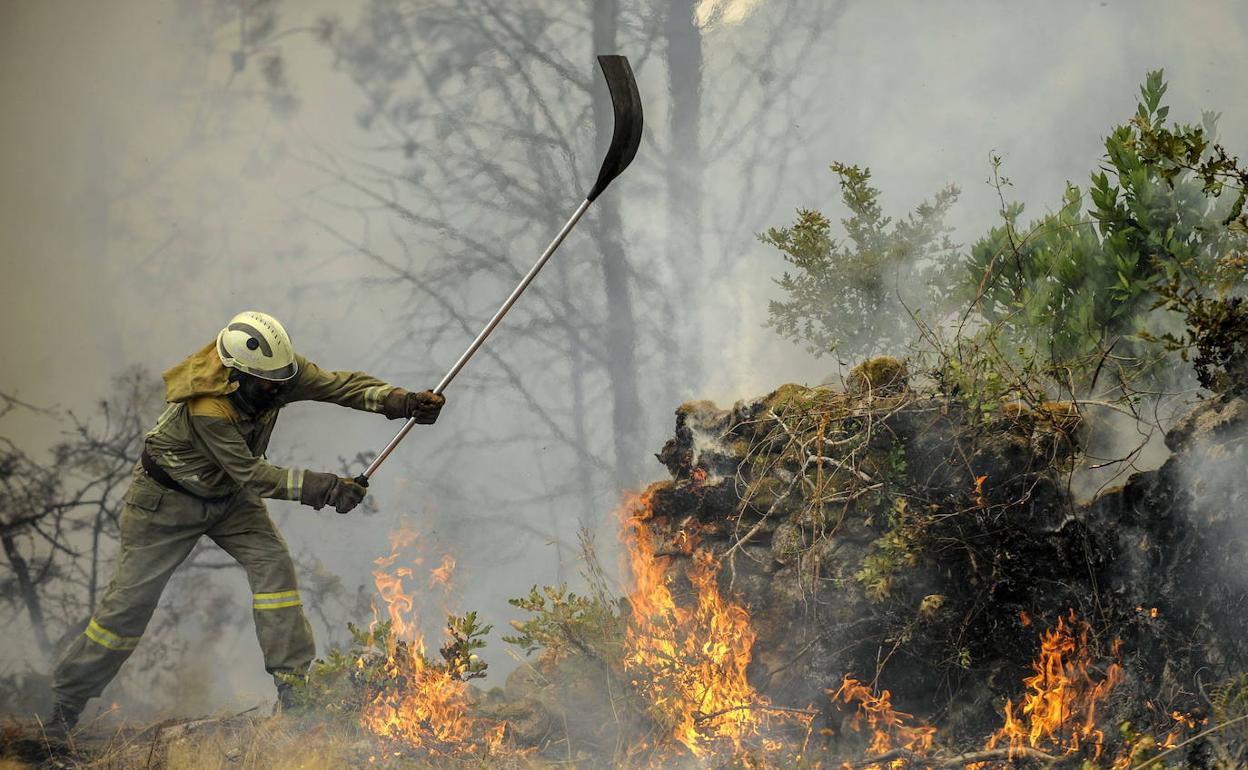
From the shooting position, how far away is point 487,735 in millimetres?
Answer: 6496

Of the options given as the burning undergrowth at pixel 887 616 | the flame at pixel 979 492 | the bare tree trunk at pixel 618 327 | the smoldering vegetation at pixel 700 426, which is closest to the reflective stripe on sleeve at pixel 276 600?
the burning undergrowth at pixel 887 616

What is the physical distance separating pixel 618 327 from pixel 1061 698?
7661 mm

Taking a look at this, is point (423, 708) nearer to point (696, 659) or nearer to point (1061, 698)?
point (696, 659)

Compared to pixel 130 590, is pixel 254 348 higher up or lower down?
higher up

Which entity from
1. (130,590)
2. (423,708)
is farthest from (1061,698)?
(130,590)

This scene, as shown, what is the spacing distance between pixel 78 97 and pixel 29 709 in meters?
6.24

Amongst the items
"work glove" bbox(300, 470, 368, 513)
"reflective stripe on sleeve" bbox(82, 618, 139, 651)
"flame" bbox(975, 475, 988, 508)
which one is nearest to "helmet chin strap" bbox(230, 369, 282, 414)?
"work glove" bbox(300, 470, 368, 513)

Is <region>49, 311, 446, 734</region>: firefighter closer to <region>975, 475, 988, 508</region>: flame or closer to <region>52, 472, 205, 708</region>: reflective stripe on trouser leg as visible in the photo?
<region>52, 472, 205, 708</region>: reflective stripe on trouser leg

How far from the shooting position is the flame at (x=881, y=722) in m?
5.57

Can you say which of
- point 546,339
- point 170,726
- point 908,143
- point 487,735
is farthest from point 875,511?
point 546,339

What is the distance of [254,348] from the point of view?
6176 mm

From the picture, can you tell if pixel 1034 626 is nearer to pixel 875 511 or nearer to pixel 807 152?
pixel 875 511

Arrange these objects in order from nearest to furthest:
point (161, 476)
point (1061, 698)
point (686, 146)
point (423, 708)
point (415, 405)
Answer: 1. point (1061, 698)
2. point (415, 405)
3. point (161, 476)
4. point (423, 708)
5. point (686, 146)

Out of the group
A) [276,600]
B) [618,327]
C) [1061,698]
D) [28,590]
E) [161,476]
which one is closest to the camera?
[1061,698]
